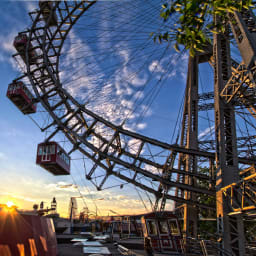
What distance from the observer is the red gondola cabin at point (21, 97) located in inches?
928

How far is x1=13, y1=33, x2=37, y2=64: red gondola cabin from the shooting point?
25922mm

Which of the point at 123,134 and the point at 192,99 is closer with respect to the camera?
the point at 123,134

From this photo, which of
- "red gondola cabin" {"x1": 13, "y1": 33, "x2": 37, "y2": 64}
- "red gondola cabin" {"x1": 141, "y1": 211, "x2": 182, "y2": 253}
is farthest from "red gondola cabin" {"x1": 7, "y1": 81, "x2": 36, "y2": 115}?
"red gondola cabin" {"x1": 141, "y1": 211, "x2": 182, "y2": 253}

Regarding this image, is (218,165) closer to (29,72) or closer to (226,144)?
(226,144)

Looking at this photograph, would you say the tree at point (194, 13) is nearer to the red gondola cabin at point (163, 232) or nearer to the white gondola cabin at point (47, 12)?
the red gondola cabin at point (163, 232)

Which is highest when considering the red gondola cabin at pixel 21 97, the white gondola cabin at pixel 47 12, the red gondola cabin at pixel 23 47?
the white gondola cabin at pixel 47 12

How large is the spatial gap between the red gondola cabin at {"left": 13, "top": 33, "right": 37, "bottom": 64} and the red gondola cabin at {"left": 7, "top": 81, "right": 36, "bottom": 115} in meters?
3.75

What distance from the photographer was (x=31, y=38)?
2548 centimetres

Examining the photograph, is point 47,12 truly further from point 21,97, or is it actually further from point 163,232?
point 163,232

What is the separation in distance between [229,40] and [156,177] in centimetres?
1224

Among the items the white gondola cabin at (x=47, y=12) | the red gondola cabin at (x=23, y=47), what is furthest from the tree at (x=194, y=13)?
the red gondola cabin at (x=23, y=47)

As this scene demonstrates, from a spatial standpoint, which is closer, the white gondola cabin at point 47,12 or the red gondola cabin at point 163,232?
the red gondola cabin at point 163,232

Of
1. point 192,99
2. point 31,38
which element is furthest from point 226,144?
point 31,38

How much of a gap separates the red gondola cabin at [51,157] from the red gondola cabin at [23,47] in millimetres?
11178
